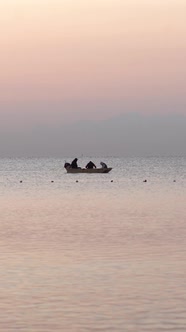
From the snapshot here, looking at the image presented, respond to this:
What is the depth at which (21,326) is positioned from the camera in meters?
21.1

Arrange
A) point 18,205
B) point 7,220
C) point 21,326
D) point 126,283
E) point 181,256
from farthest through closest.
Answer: point 18,205, point 7,220, point 181,256, point 126,283, point 21,326

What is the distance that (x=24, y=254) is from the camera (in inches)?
1350

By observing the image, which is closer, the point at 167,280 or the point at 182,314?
the point at 182,314

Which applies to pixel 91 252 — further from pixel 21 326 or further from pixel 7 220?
pixel 7 220

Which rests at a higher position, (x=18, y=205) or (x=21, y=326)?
(x=18, y=205)

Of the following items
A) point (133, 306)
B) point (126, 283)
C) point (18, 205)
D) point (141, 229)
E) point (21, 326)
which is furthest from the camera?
point (18, 205)

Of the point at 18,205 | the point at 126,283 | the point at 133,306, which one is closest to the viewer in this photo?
the point at 133,306

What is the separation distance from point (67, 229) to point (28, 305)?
76.6 feet

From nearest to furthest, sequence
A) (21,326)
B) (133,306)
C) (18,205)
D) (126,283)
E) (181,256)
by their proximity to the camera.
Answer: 1. (21,326)
2. (133,306)
3. (126,283)
4. (181,256)
5. (18,205)

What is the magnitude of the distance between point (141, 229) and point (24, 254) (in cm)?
1271

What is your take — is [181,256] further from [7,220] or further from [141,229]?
[7,220]

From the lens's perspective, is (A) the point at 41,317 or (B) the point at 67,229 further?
(B) the point at 67,229

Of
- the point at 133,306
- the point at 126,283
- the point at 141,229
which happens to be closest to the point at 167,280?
the point at 126,283

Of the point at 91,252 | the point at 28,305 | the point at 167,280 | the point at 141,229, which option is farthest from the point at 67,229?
the point at 28,305
